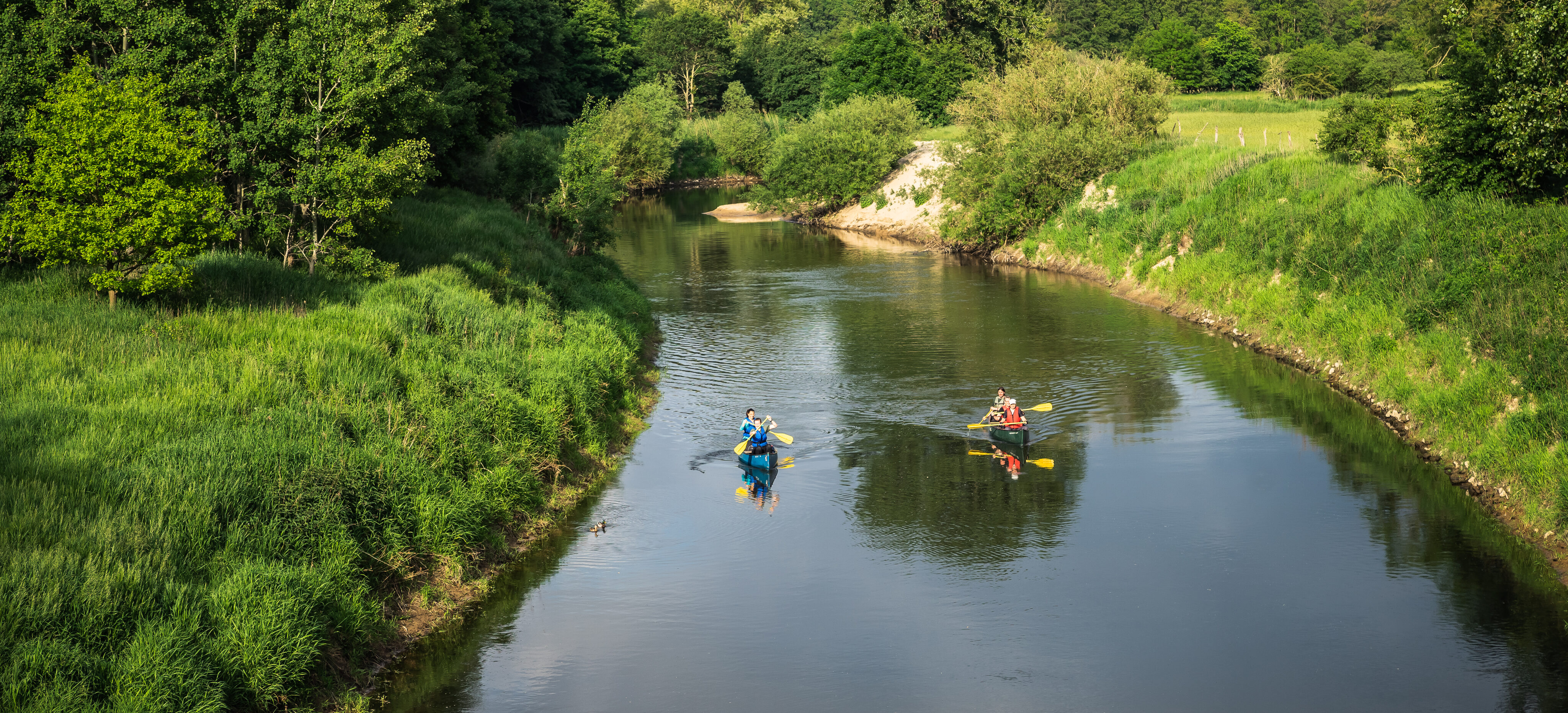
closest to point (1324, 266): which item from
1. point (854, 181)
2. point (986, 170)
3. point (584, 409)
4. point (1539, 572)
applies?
point (1539, 572)

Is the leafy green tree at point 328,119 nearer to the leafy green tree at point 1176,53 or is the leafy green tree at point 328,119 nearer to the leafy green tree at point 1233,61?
the leafy green tree at point 1176,53

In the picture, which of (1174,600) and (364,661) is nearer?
(364,661)

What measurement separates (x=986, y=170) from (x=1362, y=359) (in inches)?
1339

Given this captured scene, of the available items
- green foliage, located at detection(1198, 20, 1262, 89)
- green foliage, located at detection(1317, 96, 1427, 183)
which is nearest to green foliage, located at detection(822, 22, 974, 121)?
green foliage, located at detection(1198, 20, 1262, 89)

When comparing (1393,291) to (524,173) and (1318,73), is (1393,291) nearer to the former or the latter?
(524,173)

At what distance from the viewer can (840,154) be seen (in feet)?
265

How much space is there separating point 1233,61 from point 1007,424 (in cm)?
11122

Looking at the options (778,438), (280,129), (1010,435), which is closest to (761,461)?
(778,438)

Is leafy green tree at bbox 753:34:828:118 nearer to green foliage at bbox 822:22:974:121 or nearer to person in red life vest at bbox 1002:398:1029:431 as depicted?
green foliage at bbox 822:22:974:121

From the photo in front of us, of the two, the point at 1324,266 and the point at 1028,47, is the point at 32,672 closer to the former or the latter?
the point at 1324,266

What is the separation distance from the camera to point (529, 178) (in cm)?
5309

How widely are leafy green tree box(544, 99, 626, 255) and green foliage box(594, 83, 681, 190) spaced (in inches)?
1849

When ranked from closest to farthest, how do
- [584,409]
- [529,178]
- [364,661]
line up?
[364,661] → [584,409] → [529,178]

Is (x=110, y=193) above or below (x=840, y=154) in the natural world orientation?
below
